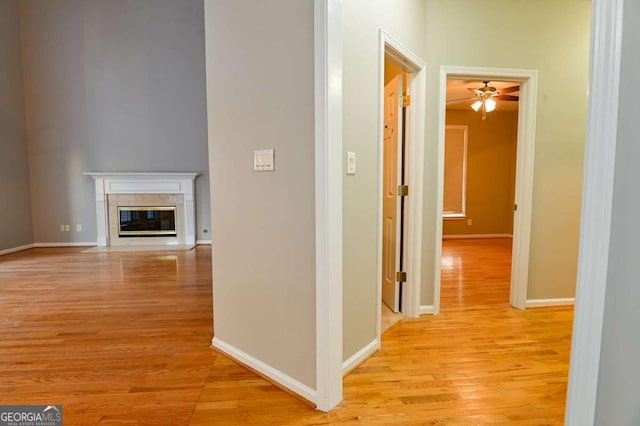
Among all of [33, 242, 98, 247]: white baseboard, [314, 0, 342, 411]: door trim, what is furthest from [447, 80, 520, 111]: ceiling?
[33, 242, 98, 247]: white baseboard

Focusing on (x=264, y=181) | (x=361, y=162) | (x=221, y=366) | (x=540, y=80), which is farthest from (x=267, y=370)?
(x=540, y=80)

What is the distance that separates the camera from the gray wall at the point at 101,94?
19.0 feet

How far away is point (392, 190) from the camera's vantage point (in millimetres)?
2938

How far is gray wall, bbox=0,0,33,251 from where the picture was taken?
5.32m

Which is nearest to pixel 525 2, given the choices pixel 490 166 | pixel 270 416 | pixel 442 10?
pixel 442 10

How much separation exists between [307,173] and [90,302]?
287 cm

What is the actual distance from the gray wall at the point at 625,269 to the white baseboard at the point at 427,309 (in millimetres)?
1978

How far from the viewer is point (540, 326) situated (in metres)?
2.67

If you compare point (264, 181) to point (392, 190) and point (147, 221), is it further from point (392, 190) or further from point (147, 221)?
point (147, 221)

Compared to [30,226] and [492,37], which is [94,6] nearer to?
[30,226]

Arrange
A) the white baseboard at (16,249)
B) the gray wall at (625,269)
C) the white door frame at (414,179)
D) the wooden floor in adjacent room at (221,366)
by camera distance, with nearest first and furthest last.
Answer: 1. the gray wall at (625,269)
2. the wooden floor in adjacent room at (221,366)
3. the white door frame at (414,179)
4. the white baseboard at (16,249)

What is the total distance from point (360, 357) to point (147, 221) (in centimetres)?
540

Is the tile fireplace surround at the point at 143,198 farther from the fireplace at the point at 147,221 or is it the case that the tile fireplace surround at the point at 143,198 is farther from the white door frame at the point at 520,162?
the white door frame at the point at 520,162

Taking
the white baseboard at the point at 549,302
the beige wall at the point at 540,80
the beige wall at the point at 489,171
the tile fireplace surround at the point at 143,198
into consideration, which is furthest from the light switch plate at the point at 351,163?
the beige wall at the point at 489,171
